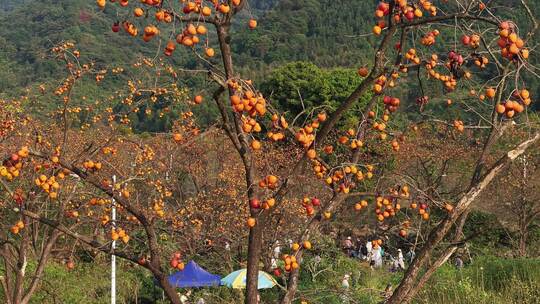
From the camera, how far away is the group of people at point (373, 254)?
16.7 meters

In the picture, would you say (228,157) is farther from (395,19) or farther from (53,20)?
(53,20)

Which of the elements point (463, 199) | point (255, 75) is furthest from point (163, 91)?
point (255, 75)

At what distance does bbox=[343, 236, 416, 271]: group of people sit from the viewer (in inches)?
657

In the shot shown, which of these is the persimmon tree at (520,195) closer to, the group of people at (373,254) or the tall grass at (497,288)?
the group of people at (373,254)

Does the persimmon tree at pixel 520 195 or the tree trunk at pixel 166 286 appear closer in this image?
the tree trunk at pixel 166 286

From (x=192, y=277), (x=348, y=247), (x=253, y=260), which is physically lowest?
(x=348, y=247)

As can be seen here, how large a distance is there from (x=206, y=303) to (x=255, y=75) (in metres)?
41.4

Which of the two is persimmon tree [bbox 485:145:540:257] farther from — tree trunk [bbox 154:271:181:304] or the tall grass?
tree trunk [bbox 154:271:181:304]

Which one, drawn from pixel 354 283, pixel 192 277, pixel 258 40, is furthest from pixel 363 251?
pixel 258 40

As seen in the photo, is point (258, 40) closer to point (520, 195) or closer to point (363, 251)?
point (363, 251)

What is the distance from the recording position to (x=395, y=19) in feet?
10.2

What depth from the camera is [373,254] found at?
55.9 feet

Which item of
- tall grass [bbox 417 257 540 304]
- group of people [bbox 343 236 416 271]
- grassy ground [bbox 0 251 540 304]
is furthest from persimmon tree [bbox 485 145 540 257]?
tall grass [bbox 417 257 540 304]

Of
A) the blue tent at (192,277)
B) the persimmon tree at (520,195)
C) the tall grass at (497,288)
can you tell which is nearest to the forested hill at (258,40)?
the persimmon tree at (520,195)
